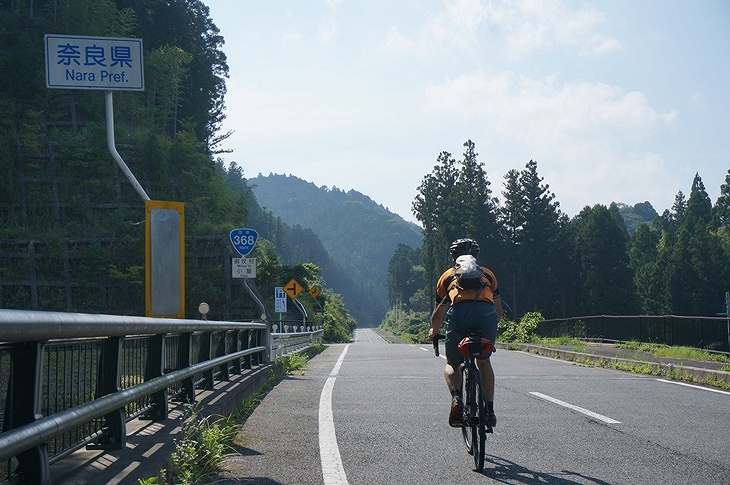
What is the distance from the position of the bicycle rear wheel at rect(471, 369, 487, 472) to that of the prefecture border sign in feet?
19.3

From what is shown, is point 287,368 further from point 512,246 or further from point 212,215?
point 512,246

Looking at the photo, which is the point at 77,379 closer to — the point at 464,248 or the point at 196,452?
the point at 196,452

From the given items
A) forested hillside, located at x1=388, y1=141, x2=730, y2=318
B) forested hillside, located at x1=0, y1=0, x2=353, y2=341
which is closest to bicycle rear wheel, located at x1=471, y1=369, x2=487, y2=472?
forested hillside, located at x1=0, y1=0, x2=353, y2=341

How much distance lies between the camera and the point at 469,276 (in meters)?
6.30

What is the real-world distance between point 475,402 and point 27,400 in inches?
150

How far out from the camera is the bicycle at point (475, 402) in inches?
234

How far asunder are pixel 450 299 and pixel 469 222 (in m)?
76.4

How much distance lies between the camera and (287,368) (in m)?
16.7

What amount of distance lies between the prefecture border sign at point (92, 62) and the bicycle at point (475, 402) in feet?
18.6

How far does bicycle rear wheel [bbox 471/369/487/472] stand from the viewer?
5875mm

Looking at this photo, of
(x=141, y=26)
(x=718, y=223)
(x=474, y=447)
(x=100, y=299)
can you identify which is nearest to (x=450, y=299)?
(x=474, y=447)

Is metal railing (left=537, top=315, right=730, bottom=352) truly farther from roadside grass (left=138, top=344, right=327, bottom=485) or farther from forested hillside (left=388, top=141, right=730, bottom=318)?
forested hillside (left=388, top=141, right=730, bottom=318)

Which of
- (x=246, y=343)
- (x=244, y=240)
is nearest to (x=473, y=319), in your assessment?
(x=246, y=343)

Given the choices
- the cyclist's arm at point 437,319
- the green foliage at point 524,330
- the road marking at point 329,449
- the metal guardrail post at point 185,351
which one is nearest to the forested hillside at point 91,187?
the green foliage at point 524,330
